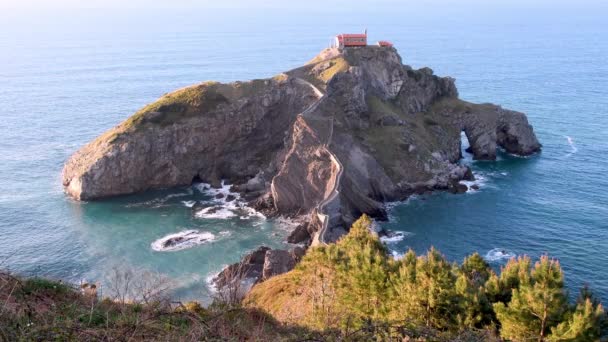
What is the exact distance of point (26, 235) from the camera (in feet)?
215

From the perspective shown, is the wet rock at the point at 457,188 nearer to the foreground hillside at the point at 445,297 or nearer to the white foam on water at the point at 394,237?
the white foam on water at the point at 394,237

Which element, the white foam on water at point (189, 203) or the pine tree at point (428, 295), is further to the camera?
the white foam on water at point (189, 203)

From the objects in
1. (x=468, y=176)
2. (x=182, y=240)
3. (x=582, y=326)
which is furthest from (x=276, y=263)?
(x=468, y=176)

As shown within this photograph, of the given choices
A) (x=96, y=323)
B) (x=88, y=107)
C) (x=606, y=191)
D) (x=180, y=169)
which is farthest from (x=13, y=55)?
(x=96, y=323)

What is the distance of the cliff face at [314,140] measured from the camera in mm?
74625

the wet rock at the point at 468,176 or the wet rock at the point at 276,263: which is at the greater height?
the wet rock at the point at 468,176

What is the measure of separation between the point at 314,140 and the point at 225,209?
654 inches

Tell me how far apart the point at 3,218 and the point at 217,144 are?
1275 inches

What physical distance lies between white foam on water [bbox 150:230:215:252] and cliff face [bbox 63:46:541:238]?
10644 mm

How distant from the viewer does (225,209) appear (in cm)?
7412

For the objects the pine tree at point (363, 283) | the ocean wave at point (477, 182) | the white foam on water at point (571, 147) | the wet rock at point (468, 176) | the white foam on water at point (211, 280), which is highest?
the pine tree at point (363, 283)

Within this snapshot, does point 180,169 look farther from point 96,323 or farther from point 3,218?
point 96,323

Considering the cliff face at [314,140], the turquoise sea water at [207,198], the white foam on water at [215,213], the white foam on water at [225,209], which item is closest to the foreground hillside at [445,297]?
the turquoise sea water at [207,198]

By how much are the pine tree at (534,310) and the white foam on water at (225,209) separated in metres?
48.0
